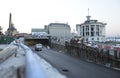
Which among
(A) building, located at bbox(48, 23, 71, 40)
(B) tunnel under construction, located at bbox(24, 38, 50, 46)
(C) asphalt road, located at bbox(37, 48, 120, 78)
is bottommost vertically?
(B) tunnel under construction, located at bbox(24, 38, 50, 46)

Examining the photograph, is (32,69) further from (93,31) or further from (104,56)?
(93,31)

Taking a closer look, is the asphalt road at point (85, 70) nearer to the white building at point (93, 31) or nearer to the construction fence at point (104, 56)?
the construction fence at point (104, 56)

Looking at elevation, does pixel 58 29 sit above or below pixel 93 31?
above

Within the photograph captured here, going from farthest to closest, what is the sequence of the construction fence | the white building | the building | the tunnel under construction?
the building
the white building
the tunnel under construction
the construction fence

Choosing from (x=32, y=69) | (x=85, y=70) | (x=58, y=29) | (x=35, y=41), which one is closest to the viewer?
(x=32, y=69)

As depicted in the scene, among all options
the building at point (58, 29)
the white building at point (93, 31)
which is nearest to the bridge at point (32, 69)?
the white building at point (93, 31)

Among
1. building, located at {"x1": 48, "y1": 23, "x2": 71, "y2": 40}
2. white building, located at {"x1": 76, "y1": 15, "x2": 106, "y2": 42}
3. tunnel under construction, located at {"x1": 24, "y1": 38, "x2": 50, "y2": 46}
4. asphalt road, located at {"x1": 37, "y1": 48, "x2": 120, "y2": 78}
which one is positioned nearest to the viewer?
asphalt road, located at {"x1": 37, "y1": 48, "x2": 120, "y2": 78}

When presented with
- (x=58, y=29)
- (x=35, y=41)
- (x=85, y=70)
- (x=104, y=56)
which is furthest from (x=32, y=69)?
(x=58, y=29)

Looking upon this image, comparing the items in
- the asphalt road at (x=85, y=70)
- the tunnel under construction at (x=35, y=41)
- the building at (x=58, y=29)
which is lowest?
the tunnel under construction at (x=35, y=41)

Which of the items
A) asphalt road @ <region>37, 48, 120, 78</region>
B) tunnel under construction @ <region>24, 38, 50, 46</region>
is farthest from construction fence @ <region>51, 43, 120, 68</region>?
tunnel under construction @ <region>24, 38, 50, 46</region>

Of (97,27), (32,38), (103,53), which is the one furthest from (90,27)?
(103,53)

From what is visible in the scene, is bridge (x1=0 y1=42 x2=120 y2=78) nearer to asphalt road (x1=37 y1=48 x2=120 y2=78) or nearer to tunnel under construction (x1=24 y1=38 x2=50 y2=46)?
asphalt road (x1=37 y1=48 x2=120 y2=78)

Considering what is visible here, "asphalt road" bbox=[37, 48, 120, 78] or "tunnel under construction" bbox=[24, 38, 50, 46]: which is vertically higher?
Result: "asphalt road" bbox=[37, 48, 120, 78]

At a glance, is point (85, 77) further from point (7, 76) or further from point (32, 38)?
point (32, 38)
